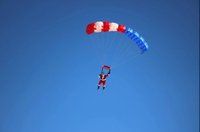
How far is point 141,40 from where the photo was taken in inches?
2788

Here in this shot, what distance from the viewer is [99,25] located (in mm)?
70625

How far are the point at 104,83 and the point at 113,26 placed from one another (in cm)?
492

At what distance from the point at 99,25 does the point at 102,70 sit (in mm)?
4025

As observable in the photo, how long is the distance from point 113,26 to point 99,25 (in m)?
1.14

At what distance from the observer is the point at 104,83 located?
7238 cm

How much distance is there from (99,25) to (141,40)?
141 inches

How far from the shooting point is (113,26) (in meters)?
70.8

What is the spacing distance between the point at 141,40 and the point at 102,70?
425 cm

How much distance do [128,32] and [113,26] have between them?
1299 millimetres

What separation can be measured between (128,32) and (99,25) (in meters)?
2.40

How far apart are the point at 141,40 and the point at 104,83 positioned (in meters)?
4.84

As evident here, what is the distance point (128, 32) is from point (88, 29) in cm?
323

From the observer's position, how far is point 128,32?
232 feet
